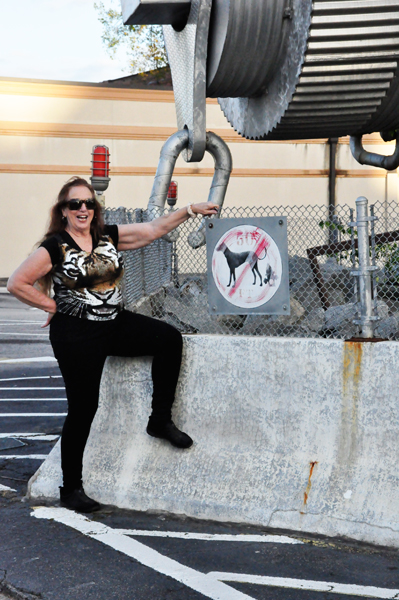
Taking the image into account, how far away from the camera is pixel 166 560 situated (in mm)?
3814

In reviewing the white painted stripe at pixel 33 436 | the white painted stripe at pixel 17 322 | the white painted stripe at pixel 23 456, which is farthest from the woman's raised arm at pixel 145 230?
the white painted stripe at pixel 17 322

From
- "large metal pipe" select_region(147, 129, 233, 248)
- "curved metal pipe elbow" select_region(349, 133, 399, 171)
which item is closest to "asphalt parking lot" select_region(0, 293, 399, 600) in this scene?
"large metal pipe" select_region(147, 129, 233, 248)

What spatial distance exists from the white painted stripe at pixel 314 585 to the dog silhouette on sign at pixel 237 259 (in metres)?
1.85

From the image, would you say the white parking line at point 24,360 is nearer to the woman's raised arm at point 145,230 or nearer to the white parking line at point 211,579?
the woman's raised arm at point 145,230

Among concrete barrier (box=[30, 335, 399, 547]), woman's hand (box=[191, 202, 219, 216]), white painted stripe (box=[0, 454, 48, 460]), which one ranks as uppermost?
woman's hand (box=[191, 202, 219, 216])

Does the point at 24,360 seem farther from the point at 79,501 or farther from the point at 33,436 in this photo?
the point at 79,501

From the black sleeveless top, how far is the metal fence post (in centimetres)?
148

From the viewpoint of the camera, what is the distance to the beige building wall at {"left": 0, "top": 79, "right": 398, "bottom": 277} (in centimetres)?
2252

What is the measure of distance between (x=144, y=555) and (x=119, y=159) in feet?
67.6

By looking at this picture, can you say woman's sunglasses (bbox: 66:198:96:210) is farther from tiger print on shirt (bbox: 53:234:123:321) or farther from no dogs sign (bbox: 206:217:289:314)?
no dogs sign (bbox: 206:217:289:314)

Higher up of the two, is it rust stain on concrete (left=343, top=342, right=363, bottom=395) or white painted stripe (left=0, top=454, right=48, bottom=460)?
rust stain on concrete (left=343, top=342, right=363, bottom=395)

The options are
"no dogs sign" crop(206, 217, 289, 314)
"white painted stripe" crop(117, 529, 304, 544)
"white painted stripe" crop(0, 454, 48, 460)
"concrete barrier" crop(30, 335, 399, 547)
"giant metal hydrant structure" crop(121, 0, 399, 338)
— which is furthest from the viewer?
"white painted stripe" crop(0, 454, 48, 460)

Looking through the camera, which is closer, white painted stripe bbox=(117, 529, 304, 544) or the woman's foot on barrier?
white painted stripe bbox=(117, 529, 304, 544)

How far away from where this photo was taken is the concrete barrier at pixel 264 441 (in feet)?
13.8
